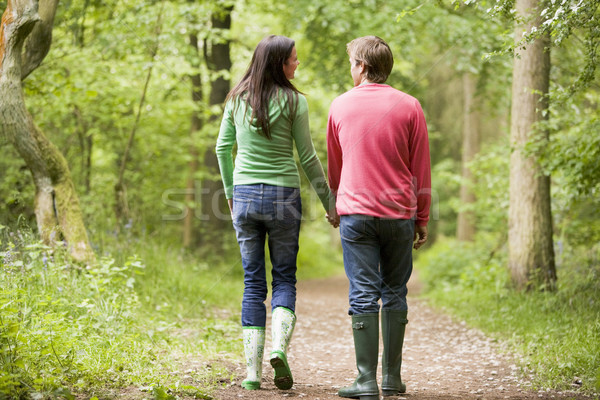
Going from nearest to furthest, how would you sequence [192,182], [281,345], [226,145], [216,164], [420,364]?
[281,345], [226,145], [420,364], [216,164], [192,182]

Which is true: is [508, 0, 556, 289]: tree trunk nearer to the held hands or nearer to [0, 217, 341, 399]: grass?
[0, 217, 341, 399]: grass

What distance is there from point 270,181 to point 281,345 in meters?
0.94

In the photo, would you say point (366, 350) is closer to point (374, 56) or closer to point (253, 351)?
point (253, 351)

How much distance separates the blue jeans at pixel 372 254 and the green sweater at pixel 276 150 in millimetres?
341

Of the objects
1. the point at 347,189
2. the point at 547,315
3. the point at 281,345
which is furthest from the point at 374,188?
the point at 547,315

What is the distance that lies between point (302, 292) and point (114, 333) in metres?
6.90

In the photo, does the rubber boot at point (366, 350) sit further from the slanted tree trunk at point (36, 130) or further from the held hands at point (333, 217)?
the slanted tree trunk at point (36, 130)

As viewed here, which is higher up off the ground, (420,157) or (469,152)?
(469,152)

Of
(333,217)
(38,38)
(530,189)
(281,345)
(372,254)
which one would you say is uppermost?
(38,38)

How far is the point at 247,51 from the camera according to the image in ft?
44.2

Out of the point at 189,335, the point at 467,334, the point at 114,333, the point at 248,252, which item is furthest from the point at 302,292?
the point at 248,252

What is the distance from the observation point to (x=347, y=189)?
318 centimetres

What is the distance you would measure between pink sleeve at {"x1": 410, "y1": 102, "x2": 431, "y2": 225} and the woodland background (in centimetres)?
121

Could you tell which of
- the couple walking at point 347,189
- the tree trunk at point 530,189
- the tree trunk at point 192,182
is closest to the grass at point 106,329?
the couple walking at point 347,189
